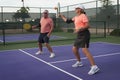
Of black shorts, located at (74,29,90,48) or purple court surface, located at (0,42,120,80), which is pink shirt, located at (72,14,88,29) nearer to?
black shorts, located at (74,29,90,48)

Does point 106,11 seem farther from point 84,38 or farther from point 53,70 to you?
point 53,70

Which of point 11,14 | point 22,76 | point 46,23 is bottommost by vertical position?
point 22,76

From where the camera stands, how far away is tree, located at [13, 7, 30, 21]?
84.2 feet

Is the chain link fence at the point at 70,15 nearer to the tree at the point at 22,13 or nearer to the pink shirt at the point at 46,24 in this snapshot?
the tree at the point at 22,13

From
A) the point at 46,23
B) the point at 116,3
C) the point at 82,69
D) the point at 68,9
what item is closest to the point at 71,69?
the point at 82,69

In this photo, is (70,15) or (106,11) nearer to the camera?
(106,11)

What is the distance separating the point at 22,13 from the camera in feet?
84.5

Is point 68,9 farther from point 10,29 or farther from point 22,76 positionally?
point 22,76

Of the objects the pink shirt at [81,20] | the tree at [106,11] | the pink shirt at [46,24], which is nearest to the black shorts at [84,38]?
the pink shirt at [81,20]

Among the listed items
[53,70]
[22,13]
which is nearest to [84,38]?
[53,70]

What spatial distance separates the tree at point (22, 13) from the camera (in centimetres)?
2566

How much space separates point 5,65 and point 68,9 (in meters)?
20.1

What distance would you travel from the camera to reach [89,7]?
23.5m

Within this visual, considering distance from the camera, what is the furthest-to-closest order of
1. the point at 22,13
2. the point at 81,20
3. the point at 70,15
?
the point at 70,15, the point at 22,13, the point at 81,20
